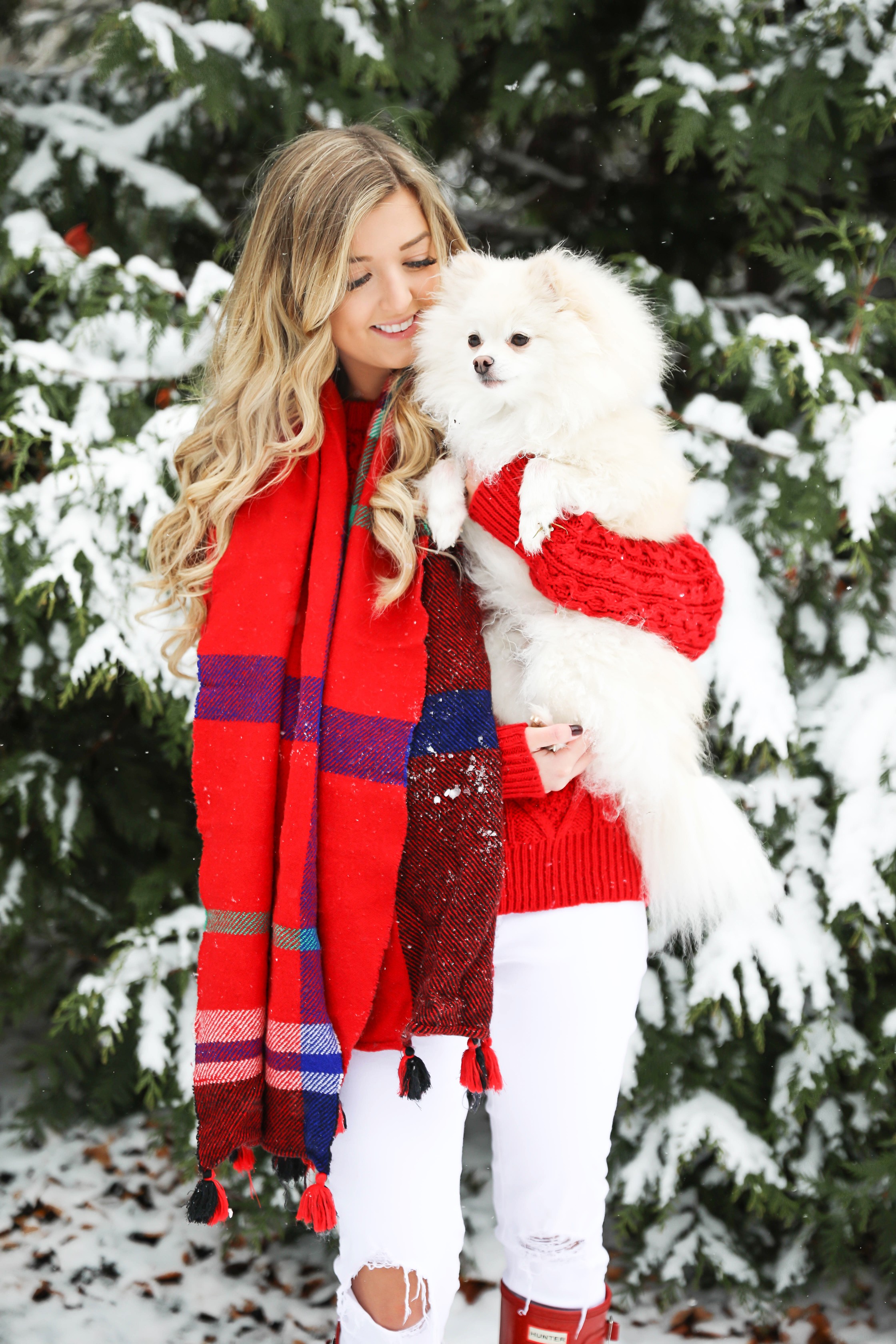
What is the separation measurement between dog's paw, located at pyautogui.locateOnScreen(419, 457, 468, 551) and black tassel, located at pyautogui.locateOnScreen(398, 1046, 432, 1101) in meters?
0.93

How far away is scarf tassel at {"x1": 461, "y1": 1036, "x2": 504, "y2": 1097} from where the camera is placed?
161 centimetres

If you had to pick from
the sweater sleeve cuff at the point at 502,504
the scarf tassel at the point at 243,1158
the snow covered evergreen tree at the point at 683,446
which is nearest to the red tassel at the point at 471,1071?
the scarf tassel at the point at 243,1158

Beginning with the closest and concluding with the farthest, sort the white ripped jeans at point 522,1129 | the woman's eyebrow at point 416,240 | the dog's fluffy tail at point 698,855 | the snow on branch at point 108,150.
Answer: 1. the white ripped jeans at point 522,1129
2. the dog's fluffy tail at point 698,855
3. the woman's eyebrow at point 416,240
4. the snow on branch at point 108,150

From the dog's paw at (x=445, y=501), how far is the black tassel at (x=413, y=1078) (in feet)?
3.06

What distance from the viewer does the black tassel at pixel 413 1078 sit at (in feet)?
5.27

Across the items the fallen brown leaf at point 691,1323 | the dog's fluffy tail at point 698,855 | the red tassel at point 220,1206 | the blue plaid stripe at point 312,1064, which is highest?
the dog's fluffy tail at point 698,855

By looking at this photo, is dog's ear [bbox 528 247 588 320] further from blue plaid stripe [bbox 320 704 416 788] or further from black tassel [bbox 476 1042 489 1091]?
black tassel [bbox 476 1042 489 1091]

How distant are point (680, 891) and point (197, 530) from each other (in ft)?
3.94

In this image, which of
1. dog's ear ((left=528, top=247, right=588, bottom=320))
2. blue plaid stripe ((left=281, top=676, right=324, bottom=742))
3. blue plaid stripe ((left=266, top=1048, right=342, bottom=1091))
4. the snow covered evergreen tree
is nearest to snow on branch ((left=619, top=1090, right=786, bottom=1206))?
the snow covered evergreen tree

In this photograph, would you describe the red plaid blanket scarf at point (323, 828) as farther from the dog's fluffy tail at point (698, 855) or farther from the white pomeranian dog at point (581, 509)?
the dog's fluffy tail at point (698, 855)

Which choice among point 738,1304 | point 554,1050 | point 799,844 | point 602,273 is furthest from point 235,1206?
point 602,273

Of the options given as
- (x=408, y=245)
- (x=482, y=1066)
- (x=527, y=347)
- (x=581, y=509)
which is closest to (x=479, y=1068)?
(x=482, y=1066)

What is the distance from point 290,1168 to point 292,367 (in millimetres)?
1519

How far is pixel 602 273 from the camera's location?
2.03 meters
